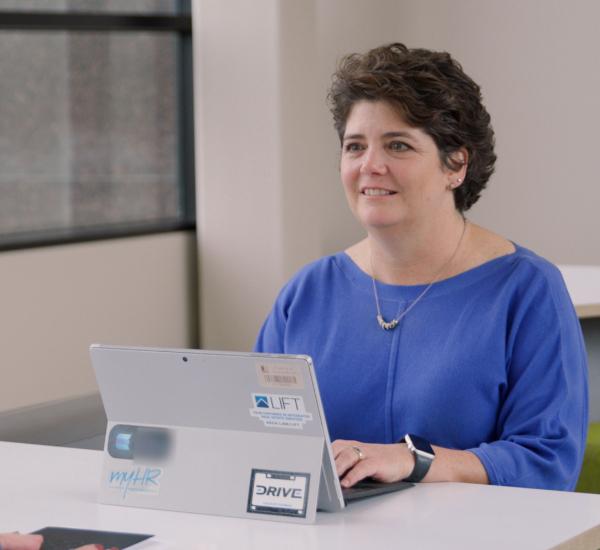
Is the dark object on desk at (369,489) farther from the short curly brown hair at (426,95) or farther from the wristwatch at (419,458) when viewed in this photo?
the short curly brown hair at (426,95)

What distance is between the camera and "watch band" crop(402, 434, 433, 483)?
204cm

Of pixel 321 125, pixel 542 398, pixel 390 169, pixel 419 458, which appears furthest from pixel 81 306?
pixel 419 458

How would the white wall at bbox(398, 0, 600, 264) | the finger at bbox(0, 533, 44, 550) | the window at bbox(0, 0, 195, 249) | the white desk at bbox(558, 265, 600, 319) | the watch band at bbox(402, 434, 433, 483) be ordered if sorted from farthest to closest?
the white wall at bbox(398, 0, 600, 264)
the window at bbox(0, 0, 195, 249)
the white desk at bbox(558, 265, 600, 319)
the watch band at bbox(402, 434, 433, 483)
the finger at bbox(0, 533, 44, 550)

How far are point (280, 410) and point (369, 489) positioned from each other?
213 millimetres

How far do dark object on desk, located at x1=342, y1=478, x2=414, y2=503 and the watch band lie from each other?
0.01 m

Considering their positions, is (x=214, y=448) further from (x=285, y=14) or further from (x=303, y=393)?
(x=285, y=14)

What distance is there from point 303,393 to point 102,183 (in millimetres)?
4263

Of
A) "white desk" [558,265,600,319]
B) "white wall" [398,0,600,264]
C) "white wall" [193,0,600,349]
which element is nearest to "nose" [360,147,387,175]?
"white desk" [558,265,600,319]

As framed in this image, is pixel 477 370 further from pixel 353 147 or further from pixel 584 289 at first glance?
pixel 584 289

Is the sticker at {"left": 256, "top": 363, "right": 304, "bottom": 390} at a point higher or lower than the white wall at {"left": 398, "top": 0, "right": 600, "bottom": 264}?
lower

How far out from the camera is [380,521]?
1.83 meters

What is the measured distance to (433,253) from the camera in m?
2.42

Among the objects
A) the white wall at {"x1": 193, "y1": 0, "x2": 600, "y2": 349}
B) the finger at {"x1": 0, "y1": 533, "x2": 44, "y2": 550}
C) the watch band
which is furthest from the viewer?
the white wall at {"x1": 193, "y1": 0, "x2": 600, "y2": 349}

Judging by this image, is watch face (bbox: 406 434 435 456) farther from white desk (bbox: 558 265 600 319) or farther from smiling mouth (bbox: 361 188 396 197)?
white desk (bbox: 558 265 600 319)
